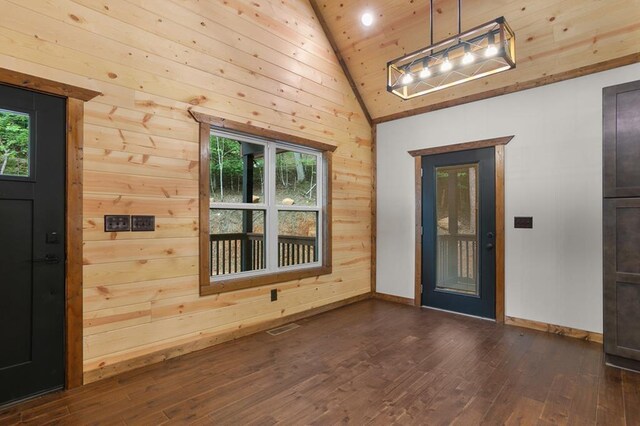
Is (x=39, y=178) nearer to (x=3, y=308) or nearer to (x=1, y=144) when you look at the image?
(x=1, y=144)

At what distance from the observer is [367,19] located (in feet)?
13.4

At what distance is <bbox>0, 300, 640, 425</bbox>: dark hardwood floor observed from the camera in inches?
83.8

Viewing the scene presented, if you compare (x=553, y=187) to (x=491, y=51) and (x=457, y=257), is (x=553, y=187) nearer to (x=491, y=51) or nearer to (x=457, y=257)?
(x=457, y=257)

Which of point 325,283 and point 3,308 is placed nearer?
point 3,308

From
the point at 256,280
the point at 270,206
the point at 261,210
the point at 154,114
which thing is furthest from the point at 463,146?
the point at 154,114

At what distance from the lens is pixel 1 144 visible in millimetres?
2197

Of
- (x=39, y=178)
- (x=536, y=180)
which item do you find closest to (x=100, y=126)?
Answer: (x=39, y=178)

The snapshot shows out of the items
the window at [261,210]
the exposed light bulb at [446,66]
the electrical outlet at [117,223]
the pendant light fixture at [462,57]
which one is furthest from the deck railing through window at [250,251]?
the exposed light bulb at [446,66]

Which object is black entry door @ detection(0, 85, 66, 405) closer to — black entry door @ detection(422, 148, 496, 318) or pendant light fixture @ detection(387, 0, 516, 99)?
pendant light fixture @ detection(387, 0, 516, 99)

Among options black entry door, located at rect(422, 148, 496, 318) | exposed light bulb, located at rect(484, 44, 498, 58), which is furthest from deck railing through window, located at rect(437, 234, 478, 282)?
exposed light bulb, located at rect(484, 44, 498, 58)

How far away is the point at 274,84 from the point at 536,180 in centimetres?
324

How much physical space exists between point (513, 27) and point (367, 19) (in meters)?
1.63

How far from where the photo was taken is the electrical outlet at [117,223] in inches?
103

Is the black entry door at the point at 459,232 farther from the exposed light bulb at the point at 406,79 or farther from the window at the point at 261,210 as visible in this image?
the exposed light bulb at the point at 406,79
